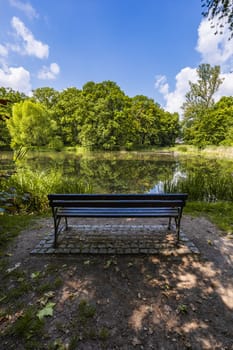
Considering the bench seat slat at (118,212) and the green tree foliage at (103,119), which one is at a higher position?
the green tree foliage at (103,119)

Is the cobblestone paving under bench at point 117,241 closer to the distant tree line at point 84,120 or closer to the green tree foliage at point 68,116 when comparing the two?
the distant tree line at point 84,120

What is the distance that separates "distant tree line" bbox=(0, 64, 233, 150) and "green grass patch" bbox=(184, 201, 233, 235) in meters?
21.8

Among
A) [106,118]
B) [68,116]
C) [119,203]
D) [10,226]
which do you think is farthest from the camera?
[68,116]

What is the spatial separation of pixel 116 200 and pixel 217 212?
9.25 feet

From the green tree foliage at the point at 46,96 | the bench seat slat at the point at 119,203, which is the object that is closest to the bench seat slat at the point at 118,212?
the bench seat slat at the point at 119,203

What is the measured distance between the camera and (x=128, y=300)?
68.2 inches

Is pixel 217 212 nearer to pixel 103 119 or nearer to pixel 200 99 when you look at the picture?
pixel 103 119

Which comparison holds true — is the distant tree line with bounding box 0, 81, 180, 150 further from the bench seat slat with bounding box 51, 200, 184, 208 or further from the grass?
the bench seat slat with bounding box 51, 200, 184, 208

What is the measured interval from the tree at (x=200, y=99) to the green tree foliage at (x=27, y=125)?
72.7 feet

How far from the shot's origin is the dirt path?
4.50 ft

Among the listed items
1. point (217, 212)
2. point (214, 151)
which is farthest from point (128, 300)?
point (214, 151)

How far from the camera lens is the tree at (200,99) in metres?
30.8

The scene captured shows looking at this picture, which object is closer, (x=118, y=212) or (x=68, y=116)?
(x=118, y=212)

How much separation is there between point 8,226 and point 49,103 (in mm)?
35104
